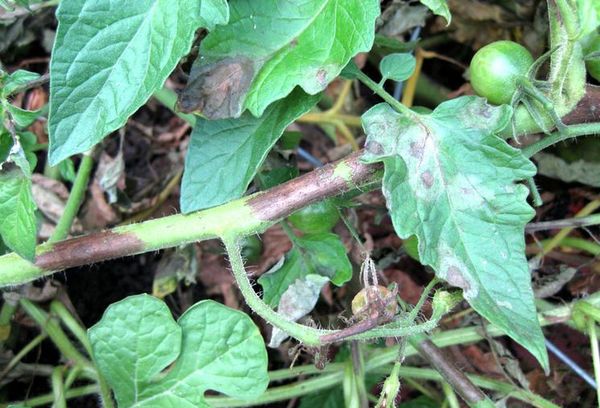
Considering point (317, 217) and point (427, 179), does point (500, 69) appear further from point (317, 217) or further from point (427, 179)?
point (317, 217)

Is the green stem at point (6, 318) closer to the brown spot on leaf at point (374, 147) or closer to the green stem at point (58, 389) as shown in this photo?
the green stem at point (58, 389)

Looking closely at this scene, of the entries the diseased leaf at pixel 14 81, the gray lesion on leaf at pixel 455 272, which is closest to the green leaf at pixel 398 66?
the gray lesion on leaf at pixel 455 272

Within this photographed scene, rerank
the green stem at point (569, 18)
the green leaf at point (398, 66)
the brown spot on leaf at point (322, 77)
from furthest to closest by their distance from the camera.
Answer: the green leaf at point (398, 66), the brown spot on leaf at point (322, 77), the green stem at point (569, 18)

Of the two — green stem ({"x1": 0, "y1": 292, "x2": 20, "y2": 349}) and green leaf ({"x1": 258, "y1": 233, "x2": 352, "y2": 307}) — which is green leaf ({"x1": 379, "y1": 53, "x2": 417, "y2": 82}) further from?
green stem ({"x1": 0, "y1": 292, "x2": 20, "y2": 349})

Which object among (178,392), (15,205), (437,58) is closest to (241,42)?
(15,205)

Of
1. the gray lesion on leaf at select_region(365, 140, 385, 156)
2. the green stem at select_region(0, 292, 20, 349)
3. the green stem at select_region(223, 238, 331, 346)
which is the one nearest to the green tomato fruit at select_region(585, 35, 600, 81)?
the gray lesion on leaf at select_region(365, 140, 385, 156)
